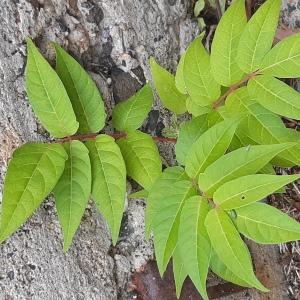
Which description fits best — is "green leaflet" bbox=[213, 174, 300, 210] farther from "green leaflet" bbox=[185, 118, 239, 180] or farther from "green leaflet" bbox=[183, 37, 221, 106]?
"green leaflet" bbox=[183, 37, 221, 106]

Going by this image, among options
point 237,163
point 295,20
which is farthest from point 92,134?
point 295,20

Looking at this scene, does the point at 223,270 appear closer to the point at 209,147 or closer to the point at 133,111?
the point at 209,147

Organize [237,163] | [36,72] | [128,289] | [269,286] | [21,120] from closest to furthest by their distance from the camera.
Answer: [237,163], [36,72], [21,120], [128,289], [269,286]

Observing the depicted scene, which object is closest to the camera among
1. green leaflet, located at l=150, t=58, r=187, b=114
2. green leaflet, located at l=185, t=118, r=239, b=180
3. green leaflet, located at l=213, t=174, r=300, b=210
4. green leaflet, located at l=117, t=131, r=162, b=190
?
green leaflet, located at l=213, t=174, r=300, b=210

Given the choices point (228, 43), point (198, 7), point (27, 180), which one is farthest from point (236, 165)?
point (198, 7)

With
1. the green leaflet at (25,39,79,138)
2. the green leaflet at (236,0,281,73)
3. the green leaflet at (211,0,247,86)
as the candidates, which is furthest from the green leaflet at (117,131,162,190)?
the green leaflet at (236,0,281,73)

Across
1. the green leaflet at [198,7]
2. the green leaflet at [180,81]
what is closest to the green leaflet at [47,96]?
the green leaflet at [180,81]

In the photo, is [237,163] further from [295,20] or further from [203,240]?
[295,20]
